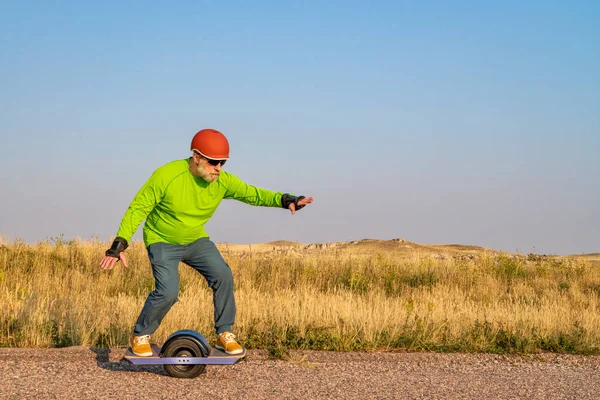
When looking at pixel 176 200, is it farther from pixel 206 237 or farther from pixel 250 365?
pixel 250 365

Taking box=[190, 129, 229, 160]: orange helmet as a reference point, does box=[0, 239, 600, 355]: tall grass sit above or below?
below

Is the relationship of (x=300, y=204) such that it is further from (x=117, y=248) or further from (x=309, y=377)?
(x=117, y=248)

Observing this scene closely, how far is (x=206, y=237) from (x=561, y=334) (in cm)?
510

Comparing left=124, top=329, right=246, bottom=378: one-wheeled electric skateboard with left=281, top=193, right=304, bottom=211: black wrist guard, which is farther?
left=281, top=193, right=304, bottom=211: black wrist guard

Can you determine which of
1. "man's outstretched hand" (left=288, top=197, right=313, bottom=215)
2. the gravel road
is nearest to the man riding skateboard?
the gravel road

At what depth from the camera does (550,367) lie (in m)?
8.08

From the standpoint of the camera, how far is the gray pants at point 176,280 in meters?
6.59

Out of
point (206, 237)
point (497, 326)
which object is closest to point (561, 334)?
point (497, 326)

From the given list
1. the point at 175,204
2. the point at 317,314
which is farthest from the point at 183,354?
the point at 317,314

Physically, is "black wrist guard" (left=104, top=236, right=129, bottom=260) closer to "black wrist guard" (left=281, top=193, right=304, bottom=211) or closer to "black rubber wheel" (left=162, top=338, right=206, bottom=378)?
"black rubber wheel" (left=162, top=338, right=206, bottom=378)

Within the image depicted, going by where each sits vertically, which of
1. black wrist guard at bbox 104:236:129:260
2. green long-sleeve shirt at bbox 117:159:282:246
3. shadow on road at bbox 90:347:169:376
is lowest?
shadow on road at bbox 90:347:169:376

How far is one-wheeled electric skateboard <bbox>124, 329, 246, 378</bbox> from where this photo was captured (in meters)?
6.53

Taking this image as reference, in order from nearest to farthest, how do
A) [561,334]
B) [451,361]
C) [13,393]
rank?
[13,393]
[451,361]
[561,334]

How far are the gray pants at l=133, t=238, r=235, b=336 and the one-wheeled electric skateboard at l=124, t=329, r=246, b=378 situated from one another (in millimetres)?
227
